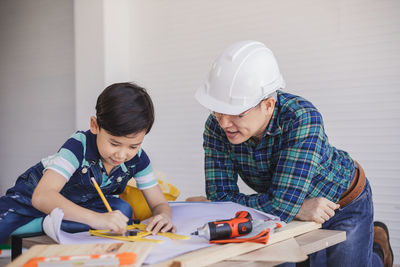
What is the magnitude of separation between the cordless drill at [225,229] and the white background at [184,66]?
235cm

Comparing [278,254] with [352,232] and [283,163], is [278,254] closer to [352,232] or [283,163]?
[283,163]

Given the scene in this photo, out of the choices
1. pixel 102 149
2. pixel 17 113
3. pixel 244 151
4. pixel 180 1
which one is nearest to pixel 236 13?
pixel 180 1

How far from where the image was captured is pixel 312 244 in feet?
4.65

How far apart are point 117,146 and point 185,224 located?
17.4 inches

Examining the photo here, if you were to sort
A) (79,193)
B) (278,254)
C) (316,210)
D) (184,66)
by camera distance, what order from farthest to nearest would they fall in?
(184,66), (79,193), (316,210), (278,254)

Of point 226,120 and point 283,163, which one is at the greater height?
point 226,120

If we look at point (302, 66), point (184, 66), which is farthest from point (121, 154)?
point (184, 66)

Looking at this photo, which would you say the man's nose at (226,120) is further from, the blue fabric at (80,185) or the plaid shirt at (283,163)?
the blue fabric at (80,185)

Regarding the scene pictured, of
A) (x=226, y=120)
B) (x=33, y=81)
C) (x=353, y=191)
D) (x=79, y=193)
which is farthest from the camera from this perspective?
(x=33, y=81)

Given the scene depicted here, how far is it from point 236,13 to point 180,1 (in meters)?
0.70

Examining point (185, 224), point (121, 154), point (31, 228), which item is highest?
point (121, 154)

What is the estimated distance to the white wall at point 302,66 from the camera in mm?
3297

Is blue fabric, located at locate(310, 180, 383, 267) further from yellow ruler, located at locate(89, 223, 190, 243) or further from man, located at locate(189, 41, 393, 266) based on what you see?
yellow ruler, located at locate(89, 223, 190, 243)

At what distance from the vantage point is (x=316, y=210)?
68.4 inches
